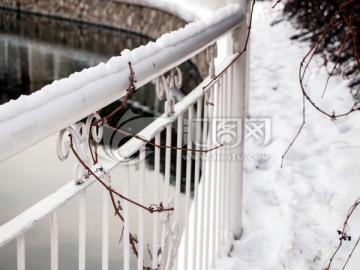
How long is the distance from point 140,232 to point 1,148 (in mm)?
816

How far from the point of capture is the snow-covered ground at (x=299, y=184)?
3074 mm

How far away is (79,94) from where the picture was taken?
1315 mm

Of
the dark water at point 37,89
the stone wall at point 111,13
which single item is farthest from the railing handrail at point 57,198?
the stone wall at point 111,13

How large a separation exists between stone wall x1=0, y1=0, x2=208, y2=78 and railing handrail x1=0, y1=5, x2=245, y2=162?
753 centimetres

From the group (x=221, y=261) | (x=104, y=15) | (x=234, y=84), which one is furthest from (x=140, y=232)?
(x=104, y=15)

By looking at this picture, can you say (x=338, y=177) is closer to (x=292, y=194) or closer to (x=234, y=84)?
(x=292, y=194)

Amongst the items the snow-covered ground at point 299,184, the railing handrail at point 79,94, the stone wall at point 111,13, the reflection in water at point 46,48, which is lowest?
the snow-covered ground at point 299,184

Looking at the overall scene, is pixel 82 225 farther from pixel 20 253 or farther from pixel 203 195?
pixel 203 195

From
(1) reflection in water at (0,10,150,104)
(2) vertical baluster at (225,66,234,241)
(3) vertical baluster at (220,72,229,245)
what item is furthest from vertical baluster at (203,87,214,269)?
(1) reflection in water at (0,10,150,104)

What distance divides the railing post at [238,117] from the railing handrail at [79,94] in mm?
937

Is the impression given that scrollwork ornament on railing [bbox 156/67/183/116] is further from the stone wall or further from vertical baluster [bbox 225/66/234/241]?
the stone wall

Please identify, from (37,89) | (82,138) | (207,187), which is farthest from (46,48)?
(82,138)

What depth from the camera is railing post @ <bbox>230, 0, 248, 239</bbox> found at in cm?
304

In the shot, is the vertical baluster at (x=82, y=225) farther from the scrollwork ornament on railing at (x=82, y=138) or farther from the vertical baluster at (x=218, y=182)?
the vertical baluster at (x=218, y=182)
